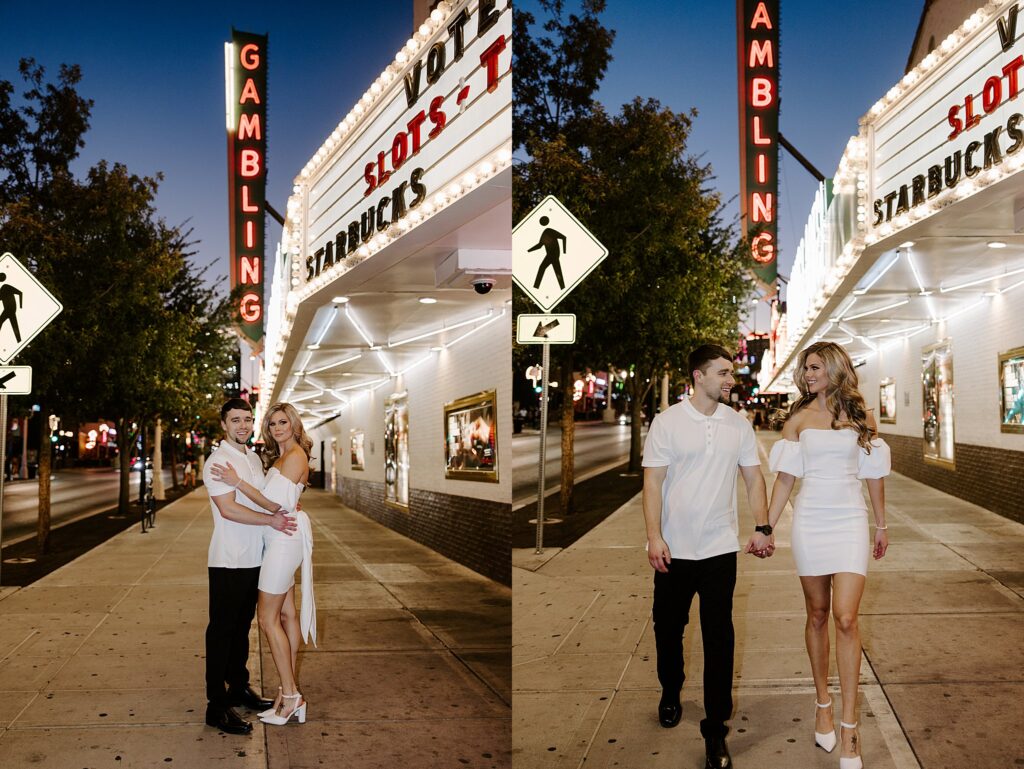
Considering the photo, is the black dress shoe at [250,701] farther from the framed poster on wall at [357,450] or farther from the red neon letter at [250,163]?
the red neon letter at [250,163]

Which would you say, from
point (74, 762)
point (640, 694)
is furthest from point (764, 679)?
point (74, 762)

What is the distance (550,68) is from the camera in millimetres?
12469

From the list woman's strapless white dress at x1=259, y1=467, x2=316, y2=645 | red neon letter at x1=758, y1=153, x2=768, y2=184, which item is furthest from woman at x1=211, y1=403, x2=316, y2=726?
red neon letter at x1=758, y1=153, x2=768, y2=184

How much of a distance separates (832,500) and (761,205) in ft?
104

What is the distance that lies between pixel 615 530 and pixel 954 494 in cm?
597

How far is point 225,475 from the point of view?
486 cm

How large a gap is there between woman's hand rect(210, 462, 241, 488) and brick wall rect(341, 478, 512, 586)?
389cm

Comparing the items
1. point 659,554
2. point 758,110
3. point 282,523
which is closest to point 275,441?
point 282,523

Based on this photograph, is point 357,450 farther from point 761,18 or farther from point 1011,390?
point 761,18

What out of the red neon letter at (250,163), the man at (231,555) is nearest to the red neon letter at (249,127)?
the red neon letter at (250,163)

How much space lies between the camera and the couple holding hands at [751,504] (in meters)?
3.97

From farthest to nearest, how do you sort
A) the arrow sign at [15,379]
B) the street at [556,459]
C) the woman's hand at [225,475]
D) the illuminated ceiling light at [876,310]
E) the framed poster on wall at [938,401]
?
the street at [556,459]
the framed poster on wall at [938,401]
the illuminated ceiling light at [876,310]
the arrow sign at [15,379]
the woman's hand at [225,475]

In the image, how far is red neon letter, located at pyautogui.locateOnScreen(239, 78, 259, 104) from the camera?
31.6 meters

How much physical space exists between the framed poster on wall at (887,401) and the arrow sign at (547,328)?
41.3 feet
